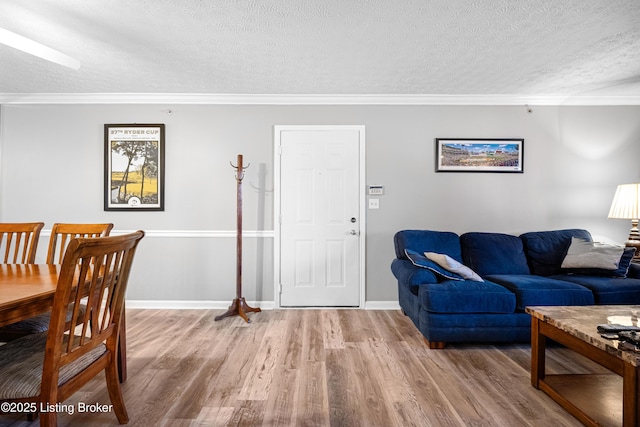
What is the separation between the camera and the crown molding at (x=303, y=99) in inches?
151

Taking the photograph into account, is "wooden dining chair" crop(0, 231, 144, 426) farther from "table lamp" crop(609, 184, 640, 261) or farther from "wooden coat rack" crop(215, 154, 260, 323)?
"table lamp" crop(609, 184, 640, 261)

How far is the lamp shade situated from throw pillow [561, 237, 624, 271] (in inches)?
16.6

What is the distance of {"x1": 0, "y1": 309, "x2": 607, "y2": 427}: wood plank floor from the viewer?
1.84m

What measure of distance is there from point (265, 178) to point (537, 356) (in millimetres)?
2895

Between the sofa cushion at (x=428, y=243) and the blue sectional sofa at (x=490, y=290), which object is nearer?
the blue sectional sofa at (x=490, y=290)

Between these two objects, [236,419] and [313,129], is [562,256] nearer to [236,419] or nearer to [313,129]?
[313,129]

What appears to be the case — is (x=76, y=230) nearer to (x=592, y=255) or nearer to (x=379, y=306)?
(x=379, y=306)

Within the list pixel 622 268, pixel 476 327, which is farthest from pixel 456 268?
pixel 622 268

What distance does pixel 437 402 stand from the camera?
→ 1.99 meters

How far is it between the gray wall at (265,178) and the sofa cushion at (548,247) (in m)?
0.29

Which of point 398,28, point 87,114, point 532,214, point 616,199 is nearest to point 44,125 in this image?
point 87,114

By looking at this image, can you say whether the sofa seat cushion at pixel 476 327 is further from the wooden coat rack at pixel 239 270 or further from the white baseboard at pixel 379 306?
the wooden coat rack at pixel 239 270

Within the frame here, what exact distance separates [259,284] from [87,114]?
8.76 feet

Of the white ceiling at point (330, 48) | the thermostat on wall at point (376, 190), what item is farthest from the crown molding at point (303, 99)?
the thermostat on wall at point (376, 190)
